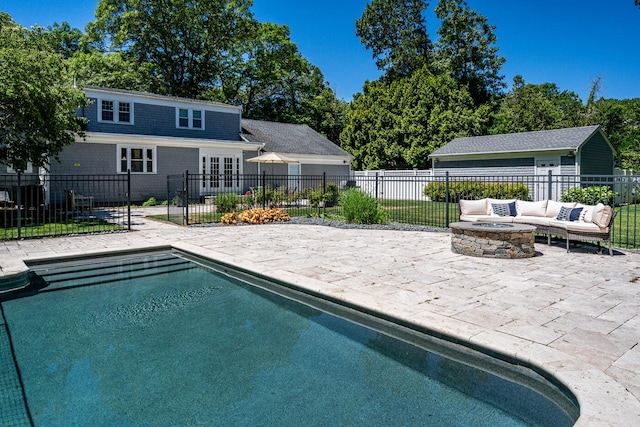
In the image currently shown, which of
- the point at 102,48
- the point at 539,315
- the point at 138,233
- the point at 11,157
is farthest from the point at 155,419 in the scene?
the point at 102,48

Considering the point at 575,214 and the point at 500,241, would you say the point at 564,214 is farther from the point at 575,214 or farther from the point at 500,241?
the point at 500,241

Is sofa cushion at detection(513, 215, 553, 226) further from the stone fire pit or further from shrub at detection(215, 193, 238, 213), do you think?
shrub at detection(215, 193, 238, 213)

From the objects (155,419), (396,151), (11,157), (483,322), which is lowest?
(155,419)

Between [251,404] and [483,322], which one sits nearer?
[251,404]

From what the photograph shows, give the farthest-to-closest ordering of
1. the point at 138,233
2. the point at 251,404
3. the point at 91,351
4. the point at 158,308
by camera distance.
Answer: the point at 138,233 < the point at 158,308 < the point at 91,351 < the point at 251,404

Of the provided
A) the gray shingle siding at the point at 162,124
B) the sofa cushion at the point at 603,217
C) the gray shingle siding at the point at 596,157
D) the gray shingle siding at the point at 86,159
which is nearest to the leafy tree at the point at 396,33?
the gray shingle siding at the point at 596,157

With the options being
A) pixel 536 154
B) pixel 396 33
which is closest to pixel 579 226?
A: pixel 536 154

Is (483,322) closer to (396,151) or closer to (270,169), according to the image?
→ (270,169)

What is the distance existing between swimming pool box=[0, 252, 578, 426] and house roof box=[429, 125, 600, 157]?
63.5 ft

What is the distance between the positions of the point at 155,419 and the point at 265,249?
5.58 metres

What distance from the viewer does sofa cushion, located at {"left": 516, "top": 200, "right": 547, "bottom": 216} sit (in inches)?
356

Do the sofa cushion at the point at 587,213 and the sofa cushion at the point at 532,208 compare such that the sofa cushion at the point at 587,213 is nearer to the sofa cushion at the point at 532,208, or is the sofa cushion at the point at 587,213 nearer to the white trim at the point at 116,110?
the sofa cushion at the point at 532,208

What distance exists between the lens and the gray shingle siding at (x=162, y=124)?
60.1 ft

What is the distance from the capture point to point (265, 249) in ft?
27.3
